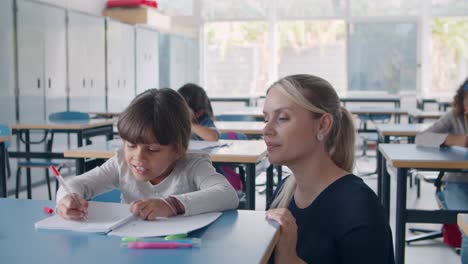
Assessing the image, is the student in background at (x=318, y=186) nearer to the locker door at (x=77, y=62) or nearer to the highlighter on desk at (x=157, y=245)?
the highlighter on desk at (x=157, y=245)

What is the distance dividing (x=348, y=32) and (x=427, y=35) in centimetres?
126

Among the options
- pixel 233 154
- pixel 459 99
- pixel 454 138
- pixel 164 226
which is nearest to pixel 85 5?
pixel 233 154

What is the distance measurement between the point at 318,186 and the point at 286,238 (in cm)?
18

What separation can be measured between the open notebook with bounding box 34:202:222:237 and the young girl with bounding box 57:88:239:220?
0.51 ft

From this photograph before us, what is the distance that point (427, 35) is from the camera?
962cm

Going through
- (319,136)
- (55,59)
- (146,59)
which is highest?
(146,59)

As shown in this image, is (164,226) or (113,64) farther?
(113,64)

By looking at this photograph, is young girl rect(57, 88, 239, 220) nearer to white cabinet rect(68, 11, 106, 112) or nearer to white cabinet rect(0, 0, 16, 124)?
white cabinet rect(0, 0, 16, 124)

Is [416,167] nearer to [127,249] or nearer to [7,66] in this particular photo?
[127,249]

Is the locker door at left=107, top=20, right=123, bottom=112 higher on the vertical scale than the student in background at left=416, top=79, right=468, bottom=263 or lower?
higher

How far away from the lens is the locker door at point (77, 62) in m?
6.80

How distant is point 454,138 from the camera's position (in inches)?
122

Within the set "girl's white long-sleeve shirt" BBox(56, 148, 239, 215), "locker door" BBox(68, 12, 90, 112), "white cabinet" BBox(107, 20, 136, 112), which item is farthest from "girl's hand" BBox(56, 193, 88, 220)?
"white cabinet" BBox(107, 20, 136, 112)

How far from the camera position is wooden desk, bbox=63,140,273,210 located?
2.86 m
